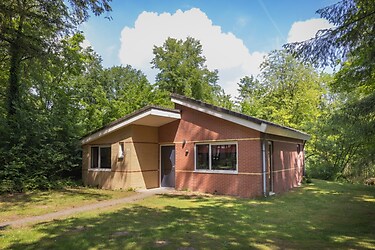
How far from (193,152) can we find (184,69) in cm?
2077

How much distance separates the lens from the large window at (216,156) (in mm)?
11656

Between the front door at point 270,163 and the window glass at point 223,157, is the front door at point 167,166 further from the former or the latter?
the front door at point 270,163

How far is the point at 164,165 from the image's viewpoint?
1430 centimetres

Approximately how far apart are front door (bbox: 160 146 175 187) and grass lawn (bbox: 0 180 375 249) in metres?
4.27

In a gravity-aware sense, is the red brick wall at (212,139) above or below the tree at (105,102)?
below

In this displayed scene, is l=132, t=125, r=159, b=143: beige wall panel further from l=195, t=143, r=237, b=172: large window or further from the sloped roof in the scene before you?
l=195, t=143, r=237, b=172: large window

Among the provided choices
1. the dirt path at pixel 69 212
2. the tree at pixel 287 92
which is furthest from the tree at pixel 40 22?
the tree at pixel 287 92

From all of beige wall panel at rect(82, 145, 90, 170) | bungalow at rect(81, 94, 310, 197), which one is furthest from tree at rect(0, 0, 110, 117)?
beige wall panel at rect(82, 145, 90, 170)

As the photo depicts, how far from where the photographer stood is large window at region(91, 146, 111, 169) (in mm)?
14278

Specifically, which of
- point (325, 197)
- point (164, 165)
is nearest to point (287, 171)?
point (325, 197)

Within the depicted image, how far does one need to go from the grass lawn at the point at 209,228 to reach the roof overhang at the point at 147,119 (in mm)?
4194

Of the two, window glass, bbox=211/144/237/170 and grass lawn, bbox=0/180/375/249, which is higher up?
window glass, bbox=211/144/237/170

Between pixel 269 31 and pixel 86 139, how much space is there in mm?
10144

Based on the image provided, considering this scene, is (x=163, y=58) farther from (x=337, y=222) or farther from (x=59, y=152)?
(x=337, y=222)
